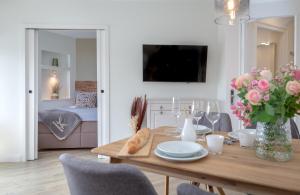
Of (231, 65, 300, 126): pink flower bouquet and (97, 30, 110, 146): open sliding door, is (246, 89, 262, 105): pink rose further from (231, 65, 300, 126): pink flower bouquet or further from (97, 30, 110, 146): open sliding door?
(97, 30, 110, 146): open sliding door

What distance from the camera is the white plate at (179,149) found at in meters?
1.12

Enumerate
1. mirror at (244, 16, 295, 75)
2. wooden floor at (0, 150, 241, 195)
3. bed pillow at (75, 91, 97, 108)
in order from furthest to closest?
bed pillow at (75, 91, 97, 108), mirror at (244, 16, 295, 75), wooden floor at (0, 150, 241, 195)

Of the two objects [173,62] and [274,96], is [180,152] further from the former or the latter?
[173,62]

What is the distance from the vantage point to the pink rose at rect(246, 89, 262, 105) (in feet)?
3.54

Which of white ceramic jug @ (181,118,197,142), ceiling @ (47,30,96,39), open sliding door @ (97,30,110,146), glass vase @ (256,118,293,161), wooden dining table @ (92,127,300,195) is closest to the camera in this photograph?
wooden dining table @ (92,127,300,195)

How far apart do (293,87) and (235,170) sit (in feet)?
1.43

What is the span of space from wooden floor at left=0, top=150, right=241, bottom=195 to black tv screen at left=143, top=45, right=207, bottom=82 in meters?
1.45

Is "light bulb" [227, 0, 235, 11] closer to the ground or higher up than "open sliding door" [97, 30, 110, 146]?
higher up

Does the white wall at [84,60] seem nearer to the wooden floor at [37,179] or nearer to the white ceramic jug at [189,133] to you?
the wooden floor at [37,179]

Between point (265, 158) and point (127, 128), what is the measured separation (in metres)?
2.63

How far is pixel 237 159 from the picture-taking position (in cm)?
114

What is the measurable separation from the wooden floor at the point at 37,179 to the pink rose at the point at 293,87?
5.50 feet

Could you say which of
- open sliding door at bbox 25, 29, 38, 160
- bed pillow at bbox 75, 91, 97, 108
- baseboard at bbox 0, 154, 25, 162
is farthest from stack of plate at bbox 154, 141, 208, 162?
bed pillow at bbox 75, 91, 97, 108

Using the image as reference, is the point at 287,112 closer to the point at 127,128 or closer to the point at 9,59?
the point at 127,128
